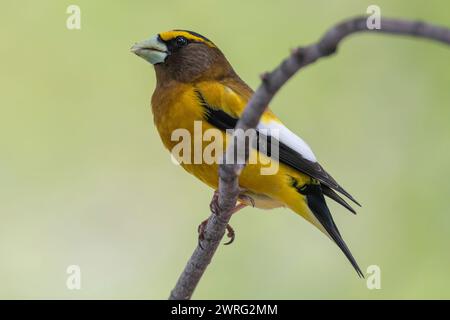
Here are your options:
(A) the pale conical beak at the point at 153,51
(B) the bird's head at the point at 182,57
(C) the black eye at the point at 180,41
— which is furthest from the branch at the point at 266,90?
(C) the black eye at the point at 180,41

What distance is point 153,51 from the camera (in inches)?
195

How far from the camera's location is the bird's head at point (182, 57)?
194 inches

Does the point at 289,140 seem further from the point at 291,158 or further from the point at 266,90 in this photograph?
the point at 266,90

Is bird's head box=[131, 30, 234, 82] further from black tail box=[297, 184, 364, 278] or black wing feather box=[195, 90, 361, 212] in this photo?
black tail box=[297, 184, 364, 278]

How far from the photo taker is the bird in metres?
4.43

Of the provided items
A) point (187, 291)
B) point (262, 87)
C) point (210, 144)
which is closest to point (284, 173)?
point (210, 144)

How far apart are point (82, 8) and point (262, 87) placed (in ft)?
17.3

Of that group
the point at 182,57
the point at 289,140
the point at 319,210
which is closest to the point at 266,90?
the point at 289,140

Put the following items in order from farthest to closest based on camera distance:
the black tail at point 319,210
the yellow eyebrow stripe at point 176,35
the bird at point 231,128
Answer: the yellow eyebrow stripe at point 176,35, the black tail at point 319,210, the bird at point 231,128

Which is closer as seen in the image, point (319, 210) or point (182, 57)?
point (319, 210)

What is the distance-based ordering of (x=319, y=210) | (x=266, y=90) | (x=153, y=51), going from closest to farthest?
(x=266, y=90) < (x=319, y=210) < (x=153, y=51)

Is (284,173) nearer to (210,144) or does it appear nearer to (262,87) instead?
(210,144)

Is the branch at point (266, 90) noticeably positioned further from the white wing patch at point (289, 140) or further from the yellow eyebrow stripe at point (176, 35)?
the yellow eyebrow stripe at point (176, 35)

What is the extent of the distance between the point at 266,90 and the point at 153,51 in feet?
8.68
